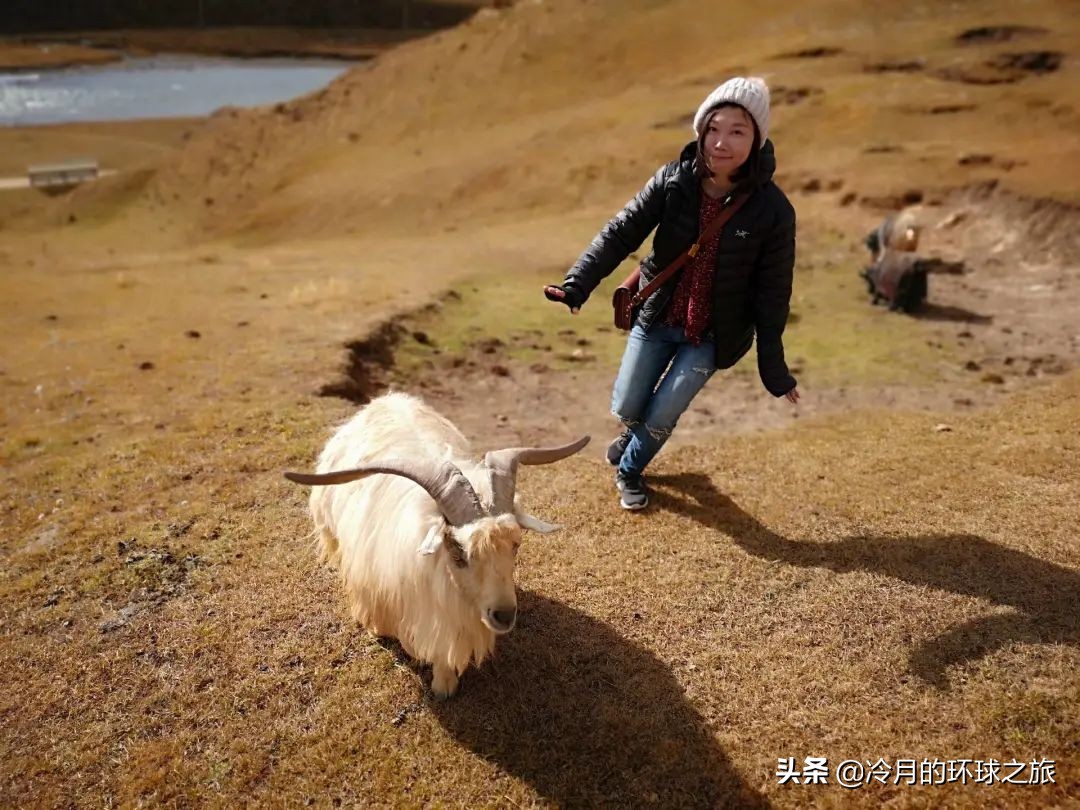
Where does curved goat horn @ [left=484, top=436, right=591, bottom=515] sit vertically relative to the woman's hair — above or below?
below

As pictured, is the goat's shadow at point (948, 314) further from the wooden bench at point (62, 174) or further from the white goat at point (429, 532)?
the wooden bench at point (62, 174)

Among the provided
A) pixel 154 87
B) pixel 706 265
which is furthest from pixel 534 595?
pixel 154 87

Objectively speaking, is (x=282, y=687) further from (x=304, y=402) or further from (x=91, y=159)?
(x=91, y=159)

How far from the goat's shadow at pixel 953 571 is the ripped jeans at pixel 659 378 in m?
0.86

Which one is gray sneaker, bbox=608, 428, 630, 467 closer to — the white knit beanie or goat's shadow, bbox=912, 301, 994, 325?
the white knit beanie

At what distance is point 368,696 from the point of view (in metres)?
3.81

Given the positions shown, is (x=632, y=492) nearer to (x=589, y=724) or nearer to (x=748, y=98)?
(x=589, y=724)

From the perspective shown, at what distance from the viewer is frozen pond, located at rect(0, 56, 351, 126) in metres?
50.7

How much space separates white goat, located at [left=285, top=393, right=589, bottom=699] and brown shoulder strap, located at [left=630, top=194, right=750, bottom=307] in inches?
53.8

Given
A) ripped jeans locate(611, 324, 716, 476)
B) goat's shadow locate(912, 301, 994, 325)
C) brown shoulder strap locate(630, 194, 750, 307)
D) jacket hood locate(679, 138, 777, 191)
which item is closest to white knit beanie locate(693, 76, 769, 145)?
jacket hood locate(679, 138, 777, 191)

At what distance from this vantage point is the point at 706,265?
176 inches

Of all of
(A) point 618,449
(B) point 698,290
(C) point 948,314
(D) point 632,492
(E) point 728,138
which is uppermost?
(E) point 728,138

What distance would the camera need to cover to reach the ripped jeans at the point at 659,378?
470 centimetres

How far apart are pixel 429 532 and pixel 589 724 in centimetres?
128
